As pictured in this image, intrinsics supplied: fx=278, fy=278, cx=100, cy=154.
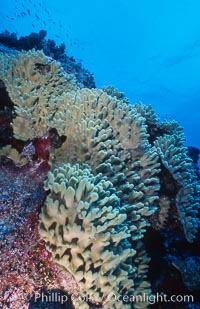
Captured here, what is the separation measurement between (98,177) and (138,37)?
209ft

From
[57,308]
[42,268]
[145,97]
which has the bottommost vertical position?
[57,308]

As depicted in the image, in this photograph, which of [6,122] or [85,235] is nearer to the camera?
[85,235]

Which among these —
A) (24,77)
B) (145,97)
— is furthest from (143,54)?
(24,77)

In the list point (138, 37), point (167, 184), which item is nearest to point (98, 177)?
point (167, 184)

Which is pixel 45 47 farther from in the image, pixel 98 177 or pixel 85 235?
pixel 85 235

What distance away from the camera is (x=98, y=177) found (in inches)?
110

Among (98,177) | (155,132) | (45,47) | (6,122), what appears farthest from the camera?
(45,47)

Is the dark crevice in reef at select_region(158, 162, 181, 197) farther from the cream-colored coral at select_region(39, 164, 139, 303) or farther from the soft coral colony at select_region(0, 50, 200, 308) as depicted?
the cream-colored coral at select_region(39, 164, 139, 303)

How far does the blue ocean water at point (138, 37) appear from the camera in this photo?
5566 cm

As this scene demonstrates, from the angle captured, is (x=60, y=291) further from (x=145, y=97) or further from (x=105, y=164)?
(x=145, y=97)

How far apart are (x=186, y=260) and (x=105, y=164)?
2.34 meters

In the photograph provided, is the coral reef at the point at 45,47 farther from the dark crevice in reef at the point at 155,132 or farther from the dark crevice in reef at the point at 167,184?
the dark crevice in reef at the point at 167,184

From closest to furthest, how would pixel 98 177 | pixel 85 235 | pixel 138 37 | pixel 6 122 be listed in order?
pixel 85 235 → pixel 98 177 → pixel 6 122 → pixel 138 37

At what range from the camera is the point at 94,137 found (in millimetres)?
3215
